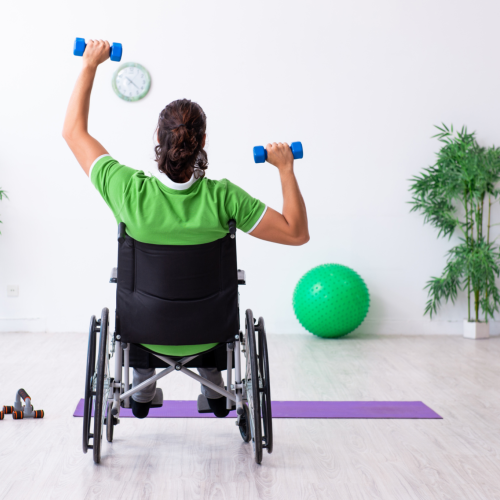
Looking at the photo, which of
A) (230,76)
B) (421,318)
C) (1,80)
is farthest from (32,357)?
(421,318)

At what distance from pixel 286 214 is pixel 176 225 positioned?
32 centimetres

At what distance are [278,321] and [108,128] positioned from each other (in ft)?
6.34

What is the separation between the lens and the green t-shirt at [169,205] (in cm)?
171

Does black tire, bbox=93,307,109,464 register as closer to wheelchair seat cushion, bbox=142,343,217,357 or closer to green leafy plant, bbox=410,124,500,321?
wheelchair seat cushion, bbox=142,343,217,357

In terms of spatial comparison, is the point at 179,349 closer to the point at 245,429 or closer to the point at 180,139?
the point at 245,429

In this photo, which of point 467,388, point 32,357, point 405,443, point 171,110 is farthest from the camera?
point 32,357

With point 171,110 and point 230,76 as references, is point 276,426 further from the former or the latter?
point 230,76

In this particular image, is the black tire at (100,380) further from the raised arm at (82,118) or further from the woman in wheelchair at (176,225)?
the raised arm at (82,118)

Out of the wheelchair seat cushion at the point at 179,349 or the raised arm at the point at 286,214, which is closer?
the raised arm at the point at 286,214

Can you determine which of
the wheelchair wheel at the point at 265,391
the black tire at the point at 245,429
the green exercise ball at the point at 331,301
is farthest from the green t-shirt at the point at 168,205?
the green exercise ball at the point at 331,301

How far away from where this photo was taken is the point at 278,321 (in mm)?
4543

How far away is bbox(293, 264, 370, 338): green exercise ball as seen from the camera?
4129 mm

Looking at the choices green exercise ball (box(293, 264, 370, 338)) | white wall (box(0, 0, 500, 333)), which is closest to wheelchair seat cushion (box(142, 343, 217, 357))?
green exercise ball (box(293, 264, 370, 338))

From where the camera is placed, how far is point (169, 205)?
5.64ft
